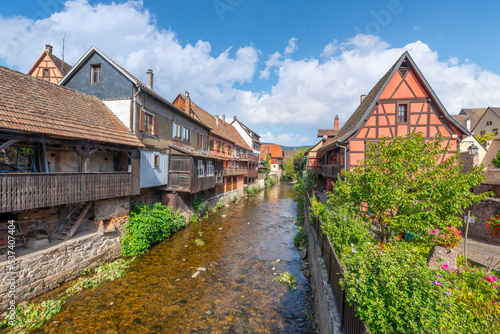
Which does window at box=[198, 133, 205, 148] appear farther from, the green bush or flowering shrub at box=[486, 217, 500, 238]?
flowering shrub at box=[486, 217, 500, 238]

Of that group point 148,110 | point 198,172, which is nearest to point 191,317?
point 198,172

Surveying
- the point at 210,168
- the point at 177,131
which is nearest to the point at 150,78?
the point at 177,131

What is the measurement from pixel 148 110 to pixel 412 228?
14.9 m

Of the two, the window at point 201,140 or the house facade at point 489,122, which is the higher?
the house facade at point 489,122

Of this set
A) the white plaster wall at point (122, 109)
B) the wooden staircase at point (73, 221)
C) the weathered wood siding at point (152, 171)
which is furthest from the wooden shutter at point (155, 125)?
the wooden staircase at point (73, 221)

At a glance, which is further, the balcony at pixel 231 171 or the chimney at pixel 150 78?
the balcony at pixel 231 171

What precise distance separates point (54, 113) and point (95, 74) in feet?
18.7

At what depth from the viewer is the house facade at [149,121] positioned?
42.2 feet

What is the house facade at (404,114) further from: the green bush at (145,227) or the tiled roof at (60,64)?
the tiled roof at (60,64)

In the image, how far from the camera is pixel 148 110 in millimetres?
13953

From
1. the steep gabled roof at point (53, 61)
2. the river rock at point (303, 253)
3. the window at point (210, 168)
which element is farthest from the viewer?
the steep gabled roof at point (53, 61)

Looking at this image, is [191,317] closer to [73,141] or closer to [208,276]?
[208,276]

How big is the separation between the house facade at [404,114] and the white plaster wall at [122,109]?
1400 cm

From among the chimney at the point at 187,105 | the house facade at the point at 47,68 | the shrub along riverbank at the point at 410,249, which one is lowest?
the shrub along riverbank at the point at 410,249
